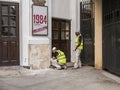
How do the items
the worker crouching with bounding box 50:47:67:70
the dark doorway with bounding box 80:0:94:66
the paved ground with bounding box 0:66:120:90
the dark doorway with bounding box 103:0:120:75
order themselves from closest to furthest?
the paved ground with bounding box 0:66:120:90 → the dark doorway with bounding box 103:0:120:75 → the worker crouching with bounding box 50:47:67:70 → the dark doorway with bounding box 80:0:94:66

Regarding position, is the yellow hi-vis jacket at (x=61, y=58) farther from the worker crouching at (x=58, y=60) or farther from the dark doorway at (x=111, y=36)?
the dark doorway at (x=111, y=36)

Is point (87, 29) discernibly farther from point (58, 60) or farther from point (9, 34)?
point (9, 34)

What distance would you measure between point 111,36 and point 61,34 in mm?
4720

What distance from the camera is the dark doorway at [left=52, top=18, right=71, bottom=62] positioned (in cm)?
1944

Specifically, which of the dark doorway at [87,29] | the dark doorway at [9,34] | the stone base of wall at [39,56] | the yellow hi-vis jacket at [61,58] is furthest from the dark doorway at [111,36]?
the dark doorway at [9,34]

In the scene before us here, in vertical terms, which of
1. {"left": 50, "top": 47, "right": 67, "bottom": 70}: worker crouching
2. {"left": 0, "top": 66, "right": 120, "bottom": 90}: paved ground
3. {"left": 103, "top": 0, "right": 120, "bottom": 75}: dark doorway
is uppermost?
{"left": 103, "top": 0, "right": 120, "bottom": 75}: dark doorway

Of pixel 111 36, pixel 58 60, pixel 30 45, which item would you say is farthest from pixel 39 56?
pixel 111 36

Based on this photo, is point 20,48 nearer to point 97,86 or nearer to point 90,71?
point 90,71

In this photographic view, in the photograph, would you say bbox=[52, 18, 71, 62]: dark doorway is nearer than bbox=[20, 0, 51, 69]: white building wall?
No

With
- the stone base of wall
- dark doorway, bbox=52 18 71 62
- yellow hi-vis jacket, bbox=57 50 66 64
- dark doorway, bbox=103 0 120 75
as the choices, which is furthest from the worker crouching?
dark doorway, bbox=103 0 120 75

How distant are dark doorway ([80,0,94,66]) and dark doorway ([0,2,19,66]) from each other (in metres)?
3.83

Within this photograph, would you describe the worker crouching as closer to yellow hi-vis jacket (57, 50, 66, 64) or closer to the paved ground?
yellow hi-vis jacket (57, 50, 66, 64)

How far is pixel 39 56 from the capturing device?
17625 millimetres

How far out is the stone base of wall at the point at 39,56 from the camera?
17.5 m
